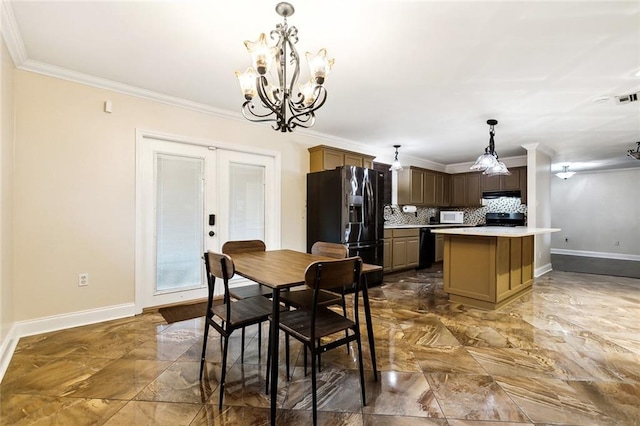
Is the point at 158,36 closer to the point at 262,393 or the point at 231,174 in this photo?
the point at 231,174

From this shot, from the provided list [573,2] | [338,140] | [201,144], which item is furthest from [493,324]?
[201,144]

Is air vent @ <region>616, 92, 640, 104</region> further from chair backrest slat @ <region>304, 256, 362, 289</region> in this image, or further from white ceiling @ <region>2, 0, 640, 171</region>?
chair backrest slat @ <region>304, 256, 362, 289</region>

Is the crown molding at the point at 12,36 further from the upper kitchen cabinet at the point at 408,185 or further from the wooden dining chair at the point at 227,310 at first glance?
the upper kitchen cabinet at the point at 408,185

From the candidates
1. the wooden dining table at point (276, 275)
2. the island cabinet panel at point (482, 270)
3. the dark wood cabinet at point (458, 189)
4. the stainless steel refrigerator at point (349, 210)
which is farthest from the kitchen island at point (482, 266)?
the dark wood cabinet at point (458, 189)

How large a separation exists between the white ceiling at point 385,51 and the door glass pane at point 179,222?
807mm

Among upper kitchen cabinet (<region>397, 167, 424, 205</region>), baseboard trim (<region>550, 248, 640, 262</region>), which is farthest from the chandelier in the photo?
baseboard trim (<region>550, 248, 640, 262</region>)

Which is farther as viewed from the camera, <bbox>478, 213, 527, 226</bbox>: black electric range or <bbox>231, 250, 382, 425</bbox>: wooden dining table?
<bbox>478, 213, 527, 226</bbox>: black electric range

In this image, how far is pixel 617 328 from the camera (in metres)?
2.94

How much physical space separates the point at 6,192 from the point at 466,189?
7.67 m

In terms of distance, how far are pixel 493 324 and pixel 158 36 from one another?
13.2 ft

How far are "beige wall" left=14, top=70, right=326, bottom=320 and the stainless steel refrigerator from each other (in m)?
2.05

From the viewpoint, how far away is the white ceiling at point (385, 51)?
1871 millimetres

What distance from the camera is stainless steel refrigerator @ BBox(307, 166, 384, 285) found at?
4.04 metres

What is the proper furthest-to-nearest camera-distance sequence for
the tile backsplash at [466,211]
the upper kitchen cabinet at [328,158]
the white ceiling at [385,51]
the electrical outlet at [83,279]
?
the tile backsplash at [466,211]
the upper kitchen cabinet at [328,158]
the electrical outlet at [83,279]
the white ceiling at [385,51]
